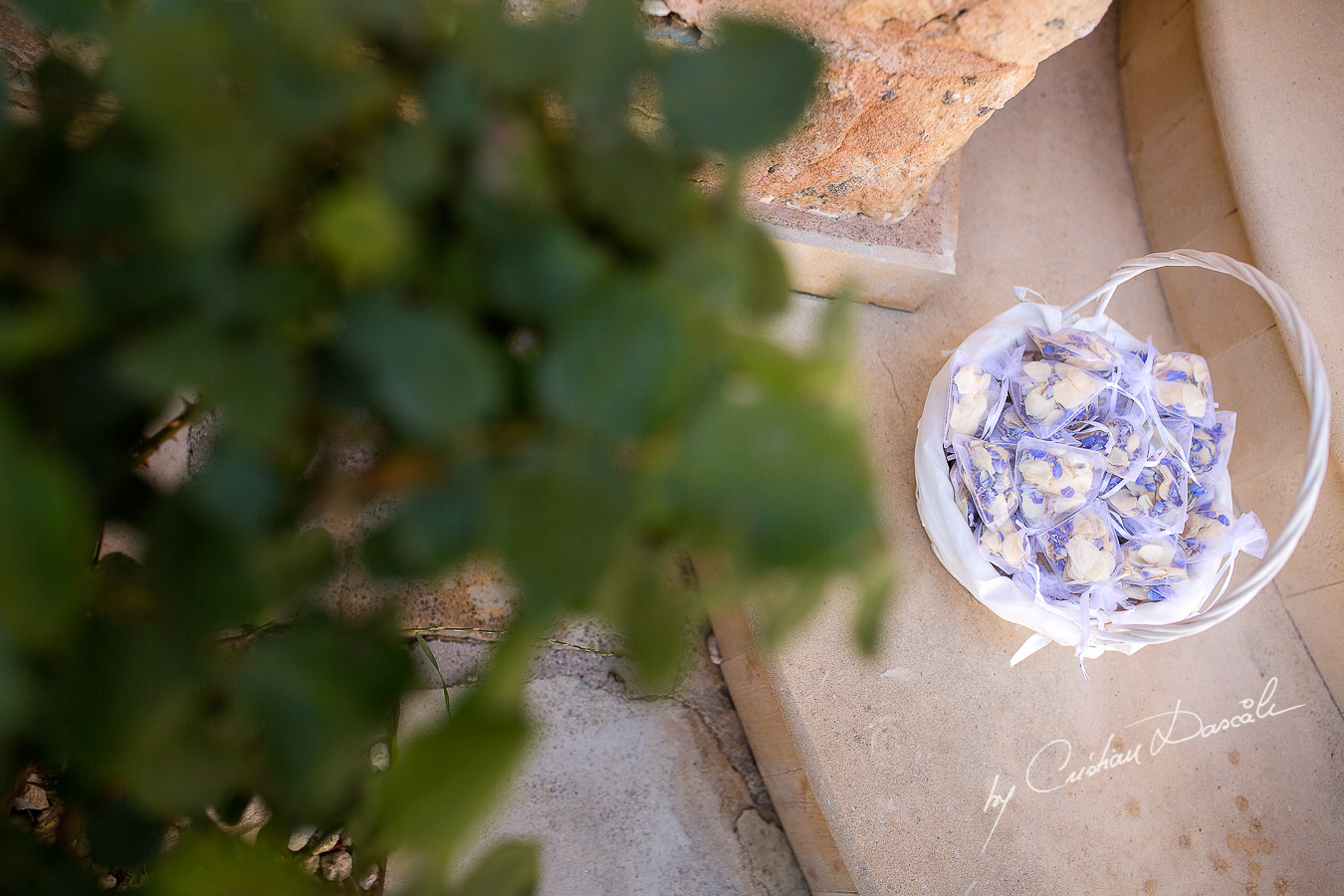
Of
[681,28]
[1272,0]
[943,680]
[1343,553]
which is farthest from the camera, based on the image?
[1272,0]

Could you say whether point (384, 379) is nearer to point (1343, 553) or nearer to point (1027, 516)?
point (1027, 516)

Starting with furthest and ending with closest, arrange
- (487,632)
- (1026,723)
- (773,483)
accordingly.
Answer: (487,632) → (1026,723) → (773,483)

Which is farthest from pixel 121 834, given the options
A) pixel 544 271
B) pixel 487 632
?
pixel 487 632

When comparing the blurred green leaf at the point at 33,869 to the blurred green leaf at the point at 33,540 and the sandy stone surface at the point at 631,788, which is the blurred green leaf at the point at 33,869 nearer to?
the blurred green leaf at the point at 33,540

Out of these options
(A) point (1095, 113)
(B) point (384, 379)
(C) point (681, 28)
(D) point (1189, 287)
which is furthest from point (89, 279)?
(A) point (1095, 113)

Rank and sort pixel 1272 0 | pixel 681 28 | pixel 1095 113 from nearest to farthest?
pixel 681 28
pixel 1272 0
pixel 1095 113

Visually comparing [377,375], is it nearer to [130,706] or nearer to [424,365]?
[424,365]
